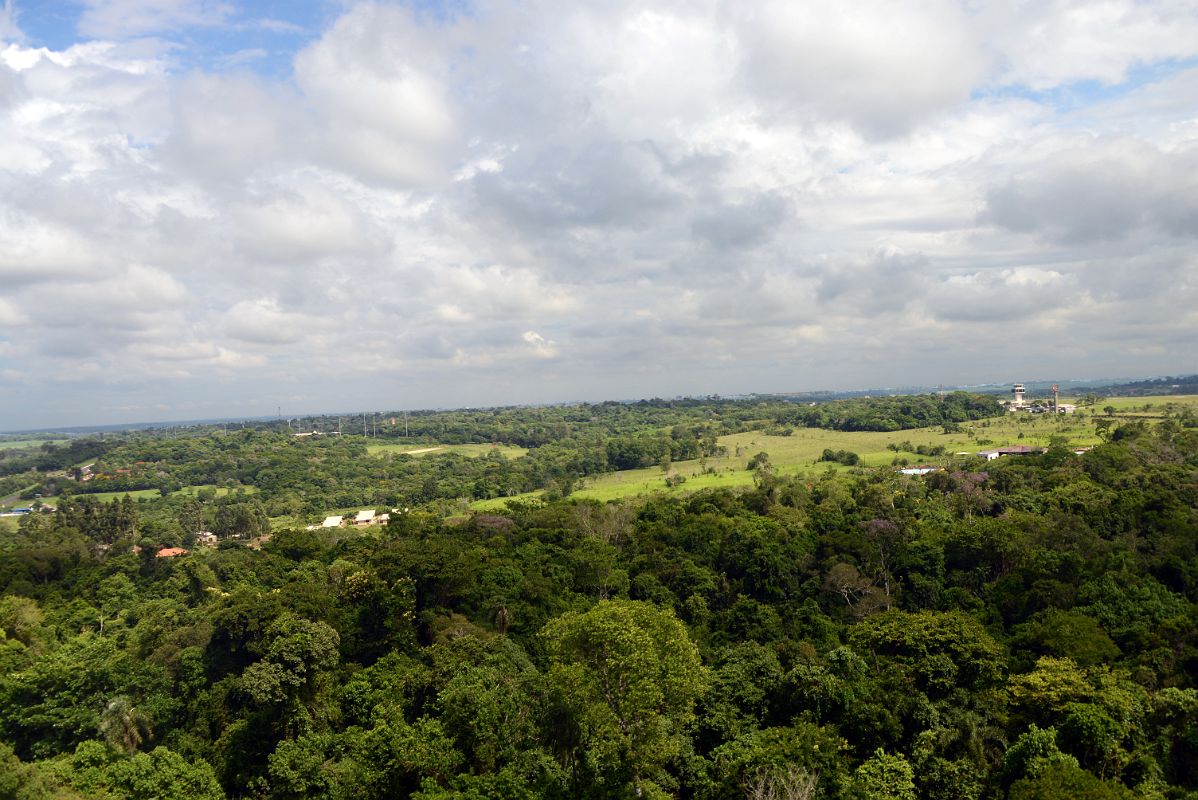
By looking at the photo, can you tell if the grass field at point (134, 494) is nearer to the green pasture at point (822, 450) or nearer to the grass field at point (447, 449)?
the grass field at point (447, 449)

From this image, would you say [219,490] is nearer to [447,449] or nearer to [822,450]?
[447,449]

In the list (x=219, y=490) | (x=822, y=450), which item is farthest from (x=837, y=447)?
(x=219, y=490)

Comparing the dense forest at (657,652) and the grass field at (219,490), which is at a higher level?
the dense forest at (657,652)

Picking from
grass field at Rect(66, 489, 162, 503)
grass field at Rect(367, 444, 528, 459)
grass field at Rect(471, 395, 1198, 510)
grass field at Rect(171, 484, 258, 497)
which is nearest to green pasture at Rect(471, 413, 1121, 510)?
grass field at Rect(471, 395, 1198, 510)

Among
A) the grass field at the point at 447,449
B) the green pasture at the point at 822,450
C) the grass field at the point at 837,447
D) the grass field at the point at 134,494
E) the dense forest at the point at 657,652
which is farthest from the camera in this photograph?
the grass field at the point at 447,449

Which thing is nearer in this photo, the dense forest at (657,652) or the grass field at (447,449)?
the dense forest at (657,652)

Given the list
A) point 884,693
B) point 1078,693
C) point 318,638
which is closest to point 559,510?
point 318,638

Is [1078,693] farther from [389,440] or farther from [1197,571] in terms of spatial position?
[389,440]

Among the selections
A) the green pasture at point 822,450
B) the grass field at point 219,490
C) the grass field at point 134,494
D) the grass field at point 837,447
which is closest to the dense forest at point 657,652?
the green pasture at point 822,450
